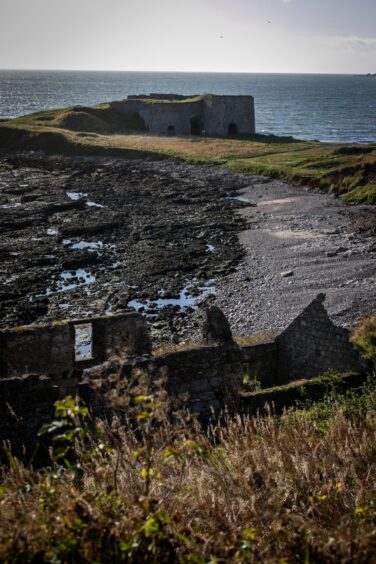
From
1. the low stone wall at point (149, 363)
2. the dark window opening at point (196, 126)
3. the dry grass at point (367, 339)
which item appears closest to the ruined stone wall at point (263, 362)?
the low stone wall at point (149, 363)

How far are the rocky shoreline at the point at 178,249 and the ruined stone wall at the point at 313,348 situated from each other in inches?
372

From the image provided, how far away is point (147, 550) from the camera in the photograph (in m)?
5.88

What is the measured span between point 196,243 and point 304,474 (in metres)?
32.5

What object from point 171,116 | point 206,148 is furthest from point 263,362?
point 171,116

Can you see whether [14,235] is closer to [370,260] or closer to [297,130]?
[370,260]

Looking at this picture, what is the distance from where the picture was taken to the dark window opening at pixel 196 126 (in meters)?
84.8

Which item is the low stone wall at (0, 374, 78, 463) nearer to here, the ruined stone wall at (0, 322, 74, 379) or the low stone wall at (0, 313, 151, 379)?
the low stone wall at (0, 313, 151, 379)

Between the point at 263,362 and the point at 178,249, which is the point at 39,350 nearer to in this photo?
the point at 263,362

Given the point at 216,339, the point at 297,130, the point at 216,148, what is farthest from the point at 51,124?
the point at 216,339

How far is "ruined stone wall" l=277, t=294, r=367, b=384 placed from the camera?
1473 centimetres

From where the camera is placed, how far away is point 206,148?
71.8 metres

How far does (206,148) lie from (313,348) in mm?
58336

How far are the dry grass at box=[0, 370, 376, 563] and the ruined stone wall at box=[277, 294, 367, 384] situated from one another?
653cm

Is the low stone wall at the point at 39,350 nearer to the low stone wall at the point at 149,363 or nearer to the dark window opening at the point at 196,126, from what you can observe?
the low stone wall at the point at 149,363
